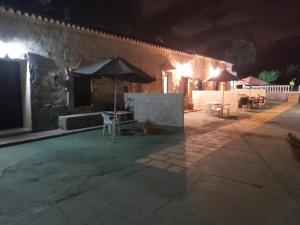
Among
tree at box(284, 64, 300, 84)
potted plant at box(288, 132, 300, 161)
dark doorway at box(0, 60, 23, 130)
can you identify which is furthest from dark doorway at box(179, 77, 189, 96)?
tree at box(284, 64, 300, 84)

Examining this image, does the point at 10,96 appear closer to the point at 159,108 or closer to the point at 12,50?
the point at 12,50

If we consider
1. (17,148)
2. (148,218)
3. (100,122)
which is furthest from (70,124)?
(148,218)

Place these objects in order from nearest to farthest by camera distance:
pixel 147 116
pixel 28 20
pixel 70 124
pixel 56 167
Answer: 1. pixel 56 167
2. pixel 28 20
3. pixel 70 124
4. pixel 147 116

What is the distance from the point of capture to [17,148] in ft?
22.6

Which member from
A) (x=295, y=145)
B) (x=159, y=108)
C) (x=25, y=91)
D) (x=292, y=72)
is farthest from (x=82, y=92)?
(x=292, y=72)

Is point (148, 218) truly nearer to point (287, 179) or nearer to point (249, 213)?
point (249, 213)

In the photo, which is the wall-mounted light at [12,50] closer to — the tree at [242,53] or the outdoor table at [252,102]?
the outdoor table at [252,102]

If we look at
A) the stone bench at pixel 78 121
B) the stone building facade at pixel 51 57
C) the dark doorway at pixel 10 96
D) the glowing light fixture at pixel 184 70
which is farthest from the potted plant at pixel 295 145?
the glowing light fixture at pixel 184 70

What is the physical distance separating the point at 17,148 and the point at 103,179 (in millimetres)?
3631

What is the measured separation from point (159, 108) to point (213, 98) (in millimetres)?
6505

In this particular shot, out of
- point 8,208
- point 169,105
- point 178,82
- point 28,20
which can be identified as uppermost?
point 28,20

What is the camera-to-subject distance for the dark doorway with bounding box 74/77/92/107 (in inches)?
410

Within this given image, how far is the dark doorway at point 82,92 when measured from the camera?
1041 cm

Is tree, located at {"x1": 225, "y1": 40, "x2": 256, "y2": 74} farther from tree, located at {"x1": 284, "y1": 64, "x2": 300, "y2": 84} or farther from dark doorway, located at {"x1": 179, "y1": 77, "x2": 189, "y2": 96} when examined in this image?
dark doorway, located at {"x1": 179, "y1": 77, "x2": 189, "y2": 96}
